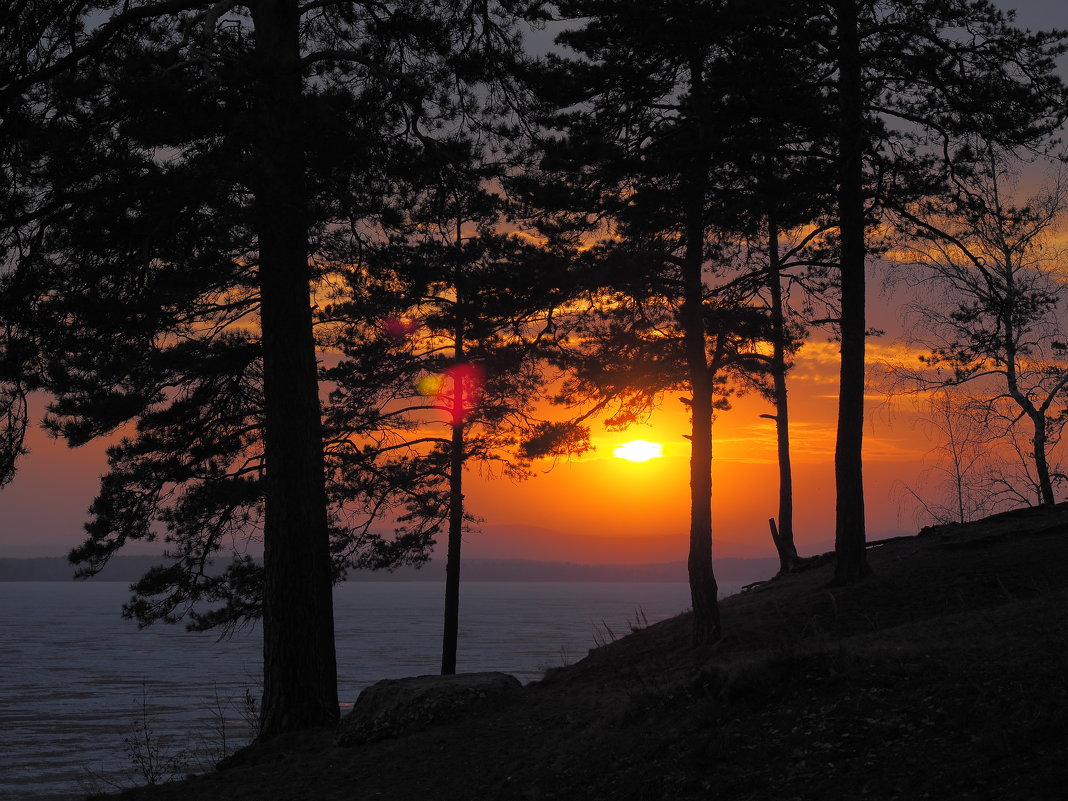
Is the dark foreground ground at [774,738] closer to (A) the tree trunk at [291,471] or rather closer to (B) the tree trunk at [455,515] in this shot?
(A) the tree trunk at [291,471]

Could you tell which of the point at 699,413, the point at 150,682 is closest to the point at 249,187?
the point at 699,413

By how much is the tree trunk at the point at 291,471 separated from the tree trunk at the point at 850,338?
9.27m

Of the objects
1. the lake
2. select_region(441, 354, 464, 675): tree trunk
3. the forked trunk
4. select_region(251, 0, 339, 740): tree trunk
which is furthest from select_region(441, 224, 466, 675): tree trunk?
select_region(251, 0, 339, 740): tree trunk

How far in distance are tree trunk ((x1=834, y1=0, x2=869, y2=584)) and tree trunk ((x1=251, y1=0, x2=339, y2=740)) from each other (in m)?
9.27

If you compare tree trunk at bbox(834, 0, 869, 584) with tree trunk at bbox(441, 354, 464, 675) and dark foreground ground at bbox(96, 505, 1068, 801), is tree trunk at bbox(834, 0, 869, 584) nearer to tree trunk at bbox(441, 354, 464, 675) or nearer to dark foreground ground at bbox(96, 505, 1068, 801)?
dark foreground ground at bbox(96, 505, 1068, 801)

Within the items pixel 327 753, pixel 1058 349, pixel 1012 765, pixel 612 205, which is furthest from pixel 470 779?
pixel 1058 349

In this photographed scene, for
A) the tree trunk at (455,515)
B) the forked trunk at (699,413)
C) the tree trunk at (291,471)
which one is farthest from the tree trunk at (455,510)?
the tree trunk at (291,471)

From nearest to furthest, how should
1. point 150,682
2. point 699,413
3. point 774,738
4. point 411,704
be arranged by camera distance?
point 774,738, point 411,704, point 699,413, point 150,682

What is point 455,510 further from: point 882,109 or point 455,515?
point 882,109

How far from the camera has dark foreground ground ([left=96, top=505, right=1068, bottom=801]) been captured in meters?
5.72

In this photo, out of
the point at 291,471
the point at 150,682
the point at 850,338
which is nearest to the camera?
the point at 291,471

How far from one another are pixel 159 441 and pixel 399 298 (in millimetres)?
5202

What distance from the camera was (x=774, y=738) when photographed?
6.64m

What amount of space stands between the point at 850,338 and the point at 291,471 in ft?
33.4
